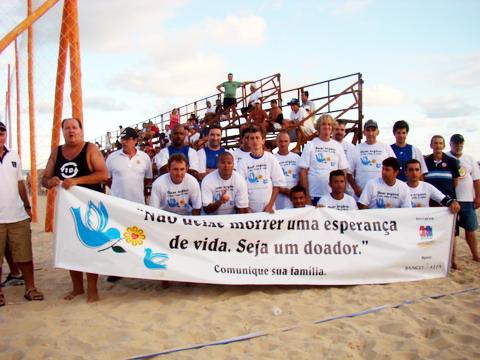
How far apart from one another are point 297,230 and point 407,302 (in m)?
1.35

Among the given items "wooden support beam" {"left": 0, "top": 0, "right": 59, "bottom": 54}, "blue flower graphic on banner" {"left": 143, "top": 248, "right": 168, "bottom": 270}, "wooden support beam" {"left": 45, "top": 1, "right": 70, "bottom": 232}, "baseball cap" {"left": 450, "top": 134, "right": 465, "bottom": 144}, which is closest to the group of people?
"baseball cap" {"left": 450, "top": 134, "right": 465, "bottom": 144}

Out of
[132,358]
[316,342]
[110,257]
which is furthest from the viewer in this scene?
[110,257]

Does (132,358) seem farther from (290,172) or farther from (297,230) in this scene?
(290,172)

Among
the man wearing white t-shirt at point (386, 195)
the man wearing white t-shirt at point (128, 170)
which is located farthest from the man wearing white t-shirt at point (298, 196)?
the man wearing white t-shirt at point (128, 170)

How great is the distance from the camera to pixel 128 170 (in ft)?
17.6

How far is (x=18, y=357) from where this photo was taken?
10.3 ft

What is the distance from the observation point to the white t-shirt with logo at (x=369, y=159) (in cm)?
575

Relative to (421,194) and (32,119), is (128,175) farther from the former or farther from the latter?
(32,119)

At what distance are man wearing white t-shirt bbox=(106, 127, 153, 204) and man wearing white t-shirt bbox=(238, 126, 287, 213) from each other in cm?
138

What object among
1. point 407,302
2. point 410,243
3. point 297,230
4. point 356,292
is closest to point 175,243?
point 297,230

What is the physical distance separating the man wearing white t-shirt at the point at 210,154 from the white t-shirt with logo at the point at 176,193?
0.77m

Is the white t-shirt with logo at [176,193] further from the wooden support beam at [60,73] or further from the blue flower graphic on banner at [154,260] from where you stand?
the wooden support beam at [60,73]

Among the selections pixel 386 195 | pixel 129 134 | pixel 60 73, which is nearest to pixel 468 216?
pixel 386 195

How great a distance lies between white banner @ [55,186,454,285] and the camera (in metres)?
4.28
